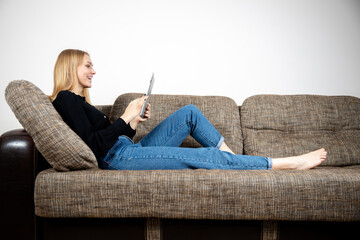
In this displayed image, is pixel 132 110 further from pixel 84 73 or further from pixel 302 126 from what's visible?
pixel 302 126

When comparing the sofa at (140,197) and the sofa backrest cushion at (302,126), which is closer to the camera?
the sofa at (140,197)

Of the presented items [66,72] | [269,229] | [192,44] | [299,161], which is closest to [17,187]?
[66,72]

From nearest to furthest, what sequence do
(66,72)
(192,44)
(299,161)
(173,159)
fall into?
(173,159) < (299,161) < (66,72) < (192,44)

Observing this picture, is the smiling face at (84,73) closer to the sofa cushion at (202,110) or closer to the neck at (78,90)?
the neck at (78,90)

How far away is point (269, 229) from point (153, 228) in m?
0.46

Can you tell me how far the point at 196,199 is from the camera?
93 cm

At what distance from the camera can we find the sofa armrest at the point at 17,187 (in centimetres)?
100

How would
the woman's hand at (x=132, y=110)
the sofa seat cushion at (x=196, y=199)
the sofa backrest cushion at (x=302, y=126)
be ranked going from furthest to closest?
the sofa backrest cushion at (x=302, y=126) < the woman's hand at (x=132, y=110) < the sofa seat cushion at (x=196, y=199)

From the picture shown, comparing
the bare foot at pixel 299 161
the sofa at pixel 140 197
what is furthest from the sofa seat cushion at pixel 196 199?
the bare foot at pixel 299 161

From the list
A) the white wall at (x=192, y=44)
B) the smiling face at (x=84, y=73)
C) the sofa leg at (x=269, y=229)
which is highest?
the white wall at (x=192, y=44)

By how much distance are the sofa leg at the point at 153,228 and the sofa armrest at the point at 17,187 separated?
47cm

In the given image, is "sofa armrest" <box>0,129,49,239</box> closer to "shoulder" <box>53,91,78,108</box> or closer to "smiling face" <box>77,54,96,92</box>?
"shoulder" <box>53,91,78,108</box>

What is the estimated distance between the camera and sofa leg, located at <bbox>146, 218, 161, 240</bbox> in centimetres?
99

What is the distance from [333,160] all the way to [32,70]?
7.32 ft
